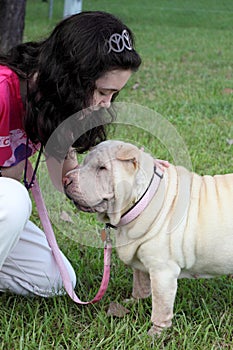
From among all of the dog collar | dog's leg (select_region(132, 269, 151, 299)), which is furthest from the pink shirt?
dog's leg (select_region(132, 269, 151, 299))

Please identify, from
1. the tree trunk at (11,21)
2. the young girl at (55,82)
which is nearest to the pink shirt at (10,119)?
the young girl at (55,82)

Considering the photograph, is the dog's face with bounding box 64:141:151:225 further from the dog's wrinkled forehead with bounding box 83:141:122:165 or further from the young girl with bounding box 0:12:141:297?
the young girl with bounding box 0:12:141:297

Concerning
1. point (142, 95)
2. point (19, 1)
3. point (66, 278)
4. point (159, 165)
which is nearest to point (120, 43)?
point (159, 165)

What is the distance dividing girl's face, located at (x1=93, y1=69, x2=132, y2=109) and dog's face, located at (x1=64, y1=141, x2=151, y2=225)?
0.16 metres

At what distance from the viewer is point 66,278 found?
2316 mm

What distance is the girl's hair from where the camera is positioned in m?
1.96

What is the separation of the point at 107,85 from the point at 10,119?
0.44m

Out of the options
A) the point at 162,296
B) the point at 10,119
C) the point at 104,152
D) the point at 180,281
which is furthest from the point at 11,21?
the point at 162,296

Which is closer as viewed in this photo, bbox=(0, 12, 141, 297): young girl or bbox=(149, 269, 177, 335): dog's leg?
bbox=(0, 12, 141, 297): young girl

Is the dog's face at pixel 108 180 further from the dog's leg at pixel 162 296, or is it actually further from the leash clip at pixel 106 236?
the dog's leg at pixel 162 296

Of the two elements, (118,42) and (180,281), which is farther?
(180,281)

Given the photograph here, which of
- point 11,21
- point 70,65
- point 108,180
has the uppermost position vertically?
point 70,65

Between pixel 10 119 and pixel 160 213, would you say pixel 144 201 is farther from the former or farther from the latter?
pixel 10 119

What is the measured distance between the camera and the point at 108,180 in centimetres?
199
